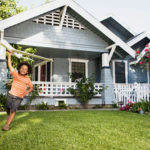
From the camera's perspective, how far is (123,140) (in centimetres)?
290

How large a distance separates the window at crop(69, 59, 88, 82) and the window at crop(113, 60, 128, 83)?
1897mm

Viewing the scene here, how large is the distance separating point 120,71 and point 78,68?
9.09 ft

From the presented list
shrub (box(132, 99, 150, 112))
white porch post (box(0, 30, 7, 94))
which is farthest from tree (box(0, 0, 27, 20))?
shrub (box(132, 99, 150, 112))

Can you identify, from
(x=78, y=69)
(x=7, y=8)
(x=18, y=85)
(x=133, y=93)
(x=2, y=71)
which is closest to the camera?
(x=18, y=85)

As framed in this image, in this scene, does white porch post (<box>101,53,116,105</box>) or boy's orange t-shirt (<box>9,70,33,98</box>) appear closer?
boy's orange t-shirt (<box>9,70,33,98</box>)

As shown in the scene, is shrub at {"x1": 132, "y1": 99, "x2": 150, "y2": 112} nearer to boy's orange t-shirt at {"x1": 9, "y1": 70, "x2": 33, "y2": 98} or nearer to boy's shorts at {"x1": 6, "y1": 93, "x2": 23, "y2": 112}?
boy's orange t-shirt at {"x1": 9, "y1": 70, "x2": 33, "y2": 98}

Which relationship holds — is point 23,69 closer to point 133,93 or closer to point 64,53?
Answer: point 64,53

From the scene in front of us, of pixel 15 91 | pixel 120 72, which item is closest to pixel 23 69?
pixel 15 91

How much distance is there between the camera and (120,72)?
1180 cm

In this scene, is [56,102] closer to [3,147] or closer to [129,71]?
[129,71]

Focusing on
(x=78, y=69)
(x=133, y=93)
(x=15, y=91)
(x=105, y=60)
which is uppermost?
(x=105, y=60)

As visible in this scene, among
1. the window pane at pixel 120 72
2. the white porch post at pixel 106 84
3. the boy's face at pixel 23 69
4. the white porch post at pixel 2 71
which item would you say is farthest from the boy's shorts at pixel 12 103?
the window pane at pixel 120 72

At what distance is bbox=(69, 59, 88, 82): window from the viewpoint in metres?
11.1

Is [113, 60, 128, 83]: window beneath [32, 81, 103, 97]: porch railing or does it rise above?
above
